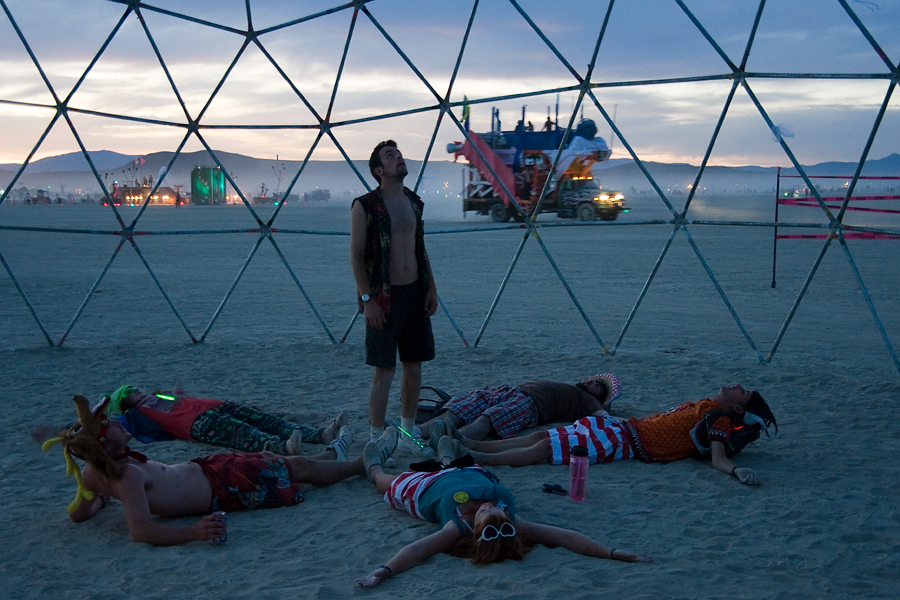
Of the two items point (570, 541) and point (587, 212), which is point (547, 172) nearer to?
point (587, 212)

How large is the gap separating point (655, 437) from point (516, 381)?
1.82 m

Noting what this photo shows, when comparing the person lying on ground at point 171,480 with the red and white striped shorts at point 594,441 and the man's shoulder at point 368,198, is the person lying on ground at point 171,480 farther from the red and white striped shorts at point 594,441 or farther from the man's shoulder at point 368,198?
the man's shoulder at point 368,198

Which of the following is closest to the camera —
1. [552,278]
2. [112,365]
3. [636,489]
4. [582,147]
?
[636,489]

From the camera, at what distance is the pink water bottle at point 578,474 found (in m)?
3.44

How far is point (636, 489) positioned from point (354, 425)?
1.80 m

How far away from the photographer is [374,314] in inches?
156

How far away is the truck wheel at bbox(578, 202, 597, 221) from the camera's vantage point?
2416cm

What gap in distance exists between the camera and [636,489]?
143 inches

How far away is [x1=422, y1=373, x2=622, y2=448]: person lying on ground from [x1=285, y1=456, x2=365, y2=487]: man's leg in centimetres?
65

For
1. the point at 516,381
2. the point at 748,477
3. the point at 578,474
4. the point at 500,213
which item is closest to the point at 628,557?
the point at 578,474

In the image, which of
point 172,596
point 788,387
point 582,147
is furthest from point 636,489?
point 582,147

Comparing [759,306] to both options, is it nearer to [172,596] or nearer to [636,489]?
[636,489]

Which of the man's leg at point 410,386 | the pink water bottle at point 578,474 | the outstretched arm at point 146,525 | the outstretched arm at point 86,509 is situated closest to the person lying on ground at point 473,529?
the pink water bottle at point 578,474

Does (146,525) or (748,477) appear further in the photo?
(748,477)
